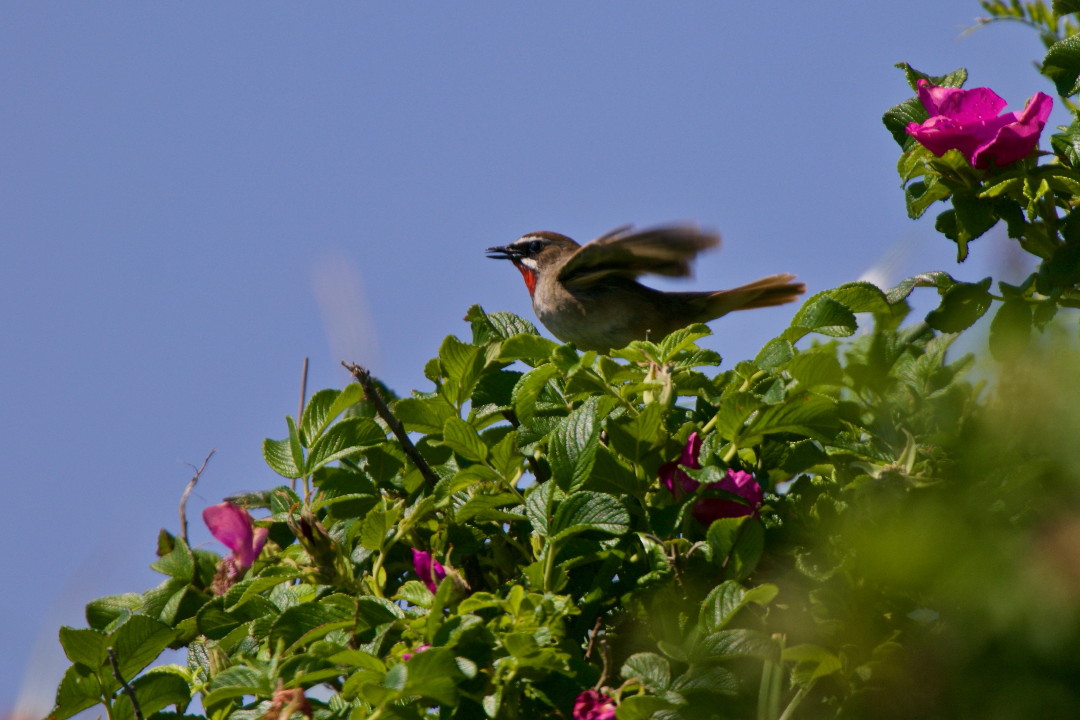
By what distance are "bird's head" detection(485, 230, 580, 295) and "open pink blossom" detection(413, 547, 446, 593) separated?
408 cm

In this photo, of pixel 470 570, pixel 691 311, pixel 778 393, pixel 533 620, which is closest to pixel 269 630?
pixel 470 570

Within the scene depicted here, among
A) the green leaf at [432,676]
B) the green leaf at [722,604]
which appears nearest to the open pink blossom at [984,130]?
the green leaf at [722,604]

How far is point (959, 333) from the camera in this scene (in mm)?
2156

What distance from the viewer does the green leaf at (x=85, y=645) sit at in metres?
2.12

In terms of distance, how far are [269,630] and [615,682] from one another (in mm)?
643

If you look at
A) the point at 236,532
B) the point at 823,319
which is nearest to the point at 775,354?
the point at 823,319

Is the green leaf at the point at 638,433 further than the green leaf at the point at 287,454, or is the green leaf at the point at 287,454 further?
the green leaf at the point at 287,454

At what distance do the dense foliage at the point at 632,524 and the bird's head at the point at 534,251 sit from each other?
3512 mm

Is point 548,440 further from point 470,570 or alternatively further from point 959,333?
point 959,333

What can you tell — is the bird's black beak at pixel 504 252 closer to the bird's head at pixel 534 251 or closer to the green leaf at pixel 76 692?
the bird's head at pixel 534 251

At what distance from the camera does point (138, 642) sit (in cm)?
214

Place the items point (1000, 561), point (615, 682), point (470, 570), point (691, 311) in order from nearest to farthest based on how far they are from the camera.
Result: point (1000, 561) < point (615, 682) < point (470, 570) < point (691, 311)

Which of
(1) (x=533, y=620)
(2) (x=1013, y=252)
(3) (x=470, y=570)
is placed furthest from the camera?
(3) (x=470, y=570)

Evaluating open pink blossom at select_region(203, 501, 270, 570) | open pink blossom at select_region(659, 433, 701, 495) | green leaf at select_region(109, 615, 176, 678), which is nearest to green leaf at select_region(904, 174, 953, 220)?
open pink blossom at select_region(659, 433, 701, 495)
